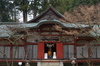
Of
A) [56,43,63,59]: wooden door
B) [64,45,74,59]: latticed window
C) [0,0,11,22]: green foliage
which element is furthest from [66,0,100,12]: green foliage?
[56,43,63,59]: wooden door

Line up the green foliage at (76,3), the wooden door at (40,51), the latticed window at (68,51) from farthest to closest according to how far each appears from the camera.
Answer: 1. the green foliage at (76,3)
2. the latticed window at (68,51)
3. the wooden door at (40,51)

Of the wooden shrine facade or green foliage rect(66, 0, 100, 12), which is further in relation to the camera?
green foliage rect(66, 0, 100, 12)

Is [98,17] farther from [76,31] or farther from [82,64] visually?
[82,64]

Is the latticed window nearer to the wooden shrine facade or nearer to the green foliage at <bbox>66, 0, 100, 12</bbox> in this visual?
the wooden shrine facade

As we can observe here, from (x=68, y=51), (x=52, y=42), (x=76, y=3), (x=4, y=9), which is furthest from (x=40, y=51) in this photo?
(x=4, y=9)

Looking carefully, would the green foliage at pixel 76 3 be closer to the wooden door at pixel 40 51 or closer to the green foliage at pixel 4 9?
the green foliage at pixel 4 9

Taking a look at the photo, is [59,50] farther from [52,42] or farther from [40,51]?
[40,51]

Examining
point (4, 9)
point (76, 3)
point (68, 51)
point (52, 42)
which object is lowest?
point (68, 51)

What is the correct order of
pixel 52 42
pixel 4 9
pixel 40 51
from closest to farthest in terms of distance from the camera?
pixel 40 51 → pixel 52 42 → pixel 4 9

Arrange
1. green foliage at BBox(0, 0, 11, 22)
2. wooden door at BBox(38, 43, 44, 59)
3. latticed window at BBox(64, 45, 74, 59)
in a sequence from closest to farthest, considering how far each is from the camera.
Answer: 1. wooden door at BBox(38, 43, 44, 59)
2. latticed window at BBox(64, 45, 74, 59)
3. green foliage at BBox(0, 0, 11, 22)

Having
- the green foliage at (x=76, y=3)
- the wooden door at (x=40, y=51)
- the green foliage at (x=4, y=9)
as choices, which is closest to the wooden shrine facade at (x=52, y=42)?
the wooden door at (x=40, y=51)

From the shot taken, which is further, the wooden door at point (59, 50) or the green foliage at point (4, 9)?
the green foliage at point (4, 9)

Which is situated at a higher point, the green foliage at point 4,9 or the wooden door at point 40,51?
the green foliage at point 4,9

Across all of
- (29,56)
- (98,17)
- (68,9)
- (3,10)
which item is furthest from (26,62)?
(3,10)
